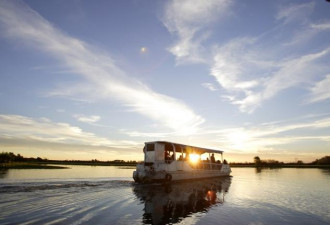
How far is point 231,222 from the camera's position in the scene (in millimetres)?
12484

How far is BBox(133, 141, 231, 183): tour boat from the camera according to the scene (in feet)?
98.6

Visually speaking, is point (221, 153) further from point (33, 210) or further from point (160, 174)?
point (33, 210)

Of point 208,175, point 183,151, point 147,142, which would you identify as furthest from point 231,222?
point 208,175

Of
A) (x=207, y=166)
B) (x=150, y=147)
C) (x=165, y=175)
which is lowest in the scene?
(x=165, y=175)

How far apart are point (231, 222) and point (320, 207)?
10.2m

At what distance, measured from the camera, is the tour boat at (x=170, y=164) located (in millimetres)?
30047

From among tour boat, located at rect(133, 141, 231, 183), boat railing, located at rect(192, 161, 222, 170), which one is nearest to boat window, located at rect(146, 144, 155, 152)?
tour boat, located at rect(133, 141, 231, 183)

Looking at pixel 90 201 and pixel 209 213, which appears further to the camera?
pixel 90 201

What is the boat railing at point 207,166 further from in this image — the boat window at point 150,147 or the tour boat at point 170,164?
the boat window at point 150,147

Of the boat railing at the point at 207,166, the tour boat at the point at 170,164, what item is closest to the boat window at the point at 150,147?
the tour boat at the point at 170,164

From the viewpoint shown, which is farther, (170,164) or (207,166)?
(207,166)

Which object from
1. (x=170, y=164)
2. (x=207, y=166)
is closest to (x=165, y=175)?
(x=170, y=164)

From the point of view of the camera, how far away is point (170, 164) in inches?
1265

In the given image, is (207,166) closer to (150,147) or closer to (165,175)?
(165,175)
